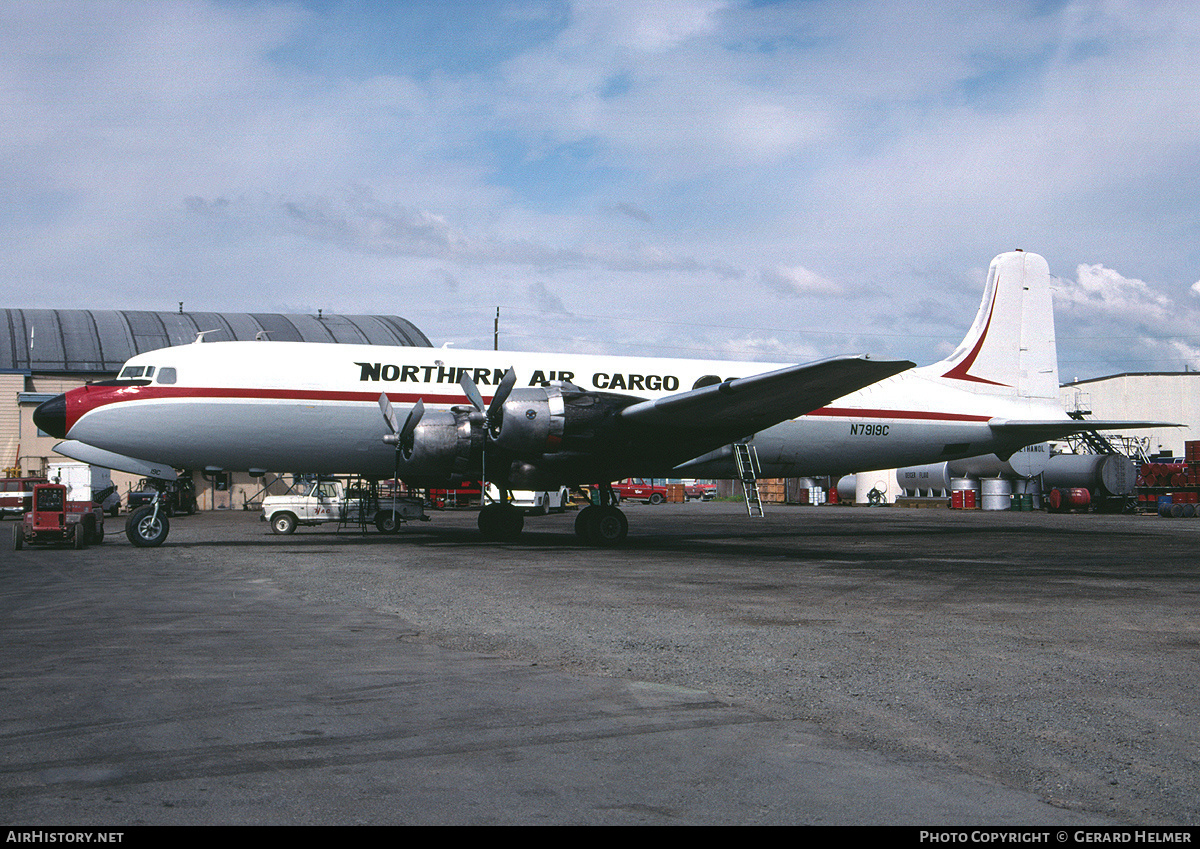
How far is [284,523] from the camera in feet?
91.3

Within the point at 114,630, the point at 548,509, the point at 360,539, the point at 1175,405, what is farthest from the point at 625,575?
the point at 1175,405

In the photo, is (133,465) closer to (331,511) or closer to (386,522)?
(386,522)

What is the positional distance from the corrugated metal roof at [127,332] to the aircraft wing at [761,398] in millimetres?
43660

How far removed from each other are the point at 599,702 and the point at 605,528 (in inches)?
580

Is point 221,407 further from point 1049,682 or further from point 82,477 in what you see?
point 82,477

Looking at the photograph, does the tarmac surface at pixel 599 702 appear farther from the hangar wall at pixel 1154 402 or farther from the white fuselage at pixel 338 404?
the hangar wall at pixel 1154 402

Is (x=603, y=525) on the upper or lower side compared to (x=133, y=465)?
lower

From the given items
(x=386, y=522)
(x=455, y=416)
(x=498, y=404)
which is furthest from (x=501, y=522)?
(x=386, y=522)

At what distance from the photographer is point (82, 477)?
1644 inches

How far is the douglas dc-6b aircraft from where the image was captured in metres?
18.2

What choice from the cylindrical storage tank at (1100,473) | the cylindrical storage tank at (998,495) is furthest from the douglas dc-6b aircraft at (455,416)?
the cylindrical storage tank at (998,495)

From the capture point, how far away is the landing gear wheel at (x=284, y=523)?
2777 centimetres

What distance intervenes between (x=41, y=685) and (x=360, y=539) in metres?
17.5

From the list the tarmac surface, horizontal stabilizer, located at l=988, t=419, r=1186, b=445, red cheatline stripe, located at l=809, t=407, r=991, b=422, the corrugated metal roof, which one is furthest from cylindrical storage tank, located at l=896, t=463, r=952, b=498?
the tarmac surface
